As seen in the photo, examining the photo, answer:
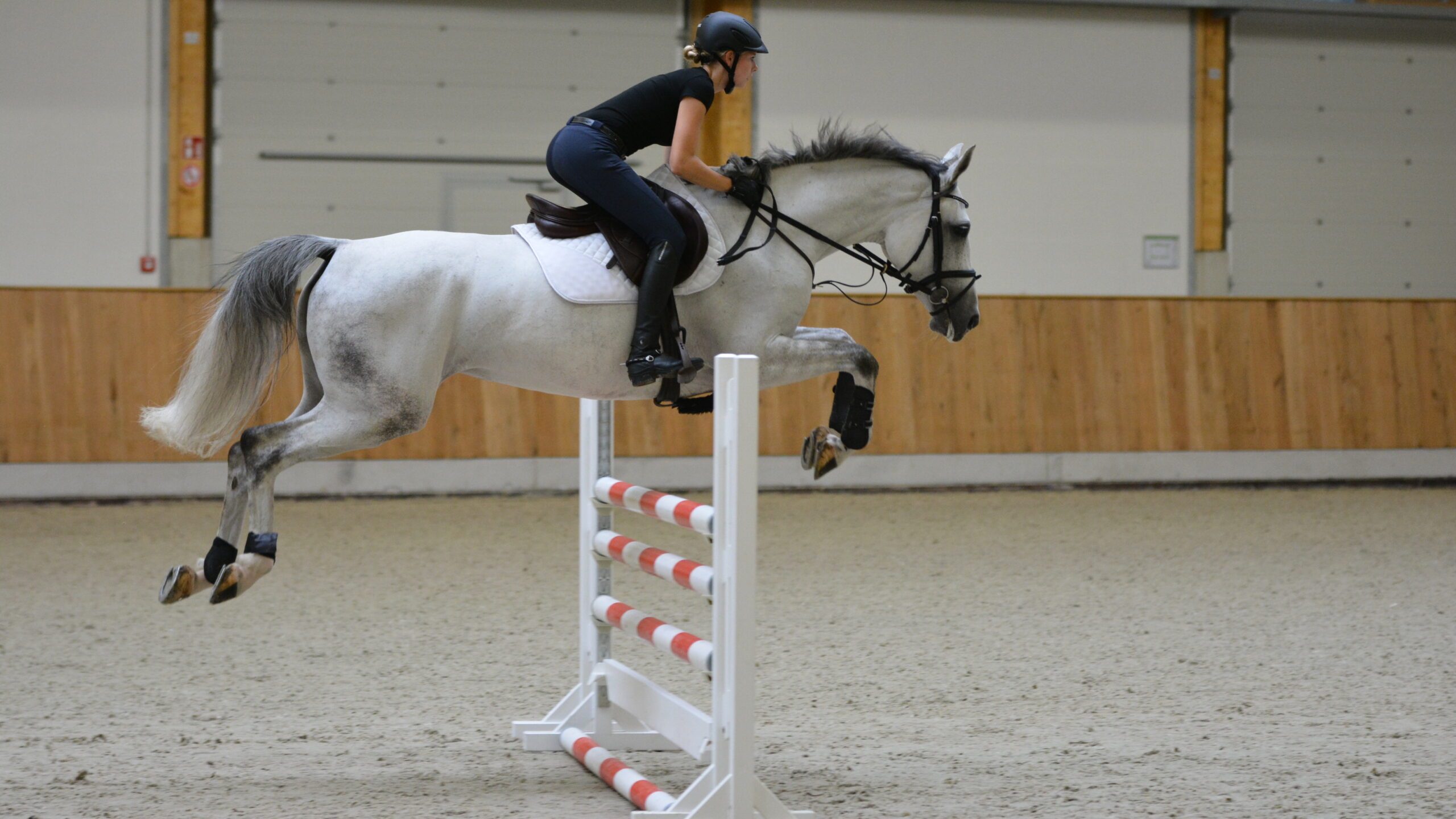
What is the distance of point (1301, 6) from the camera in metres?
13.5

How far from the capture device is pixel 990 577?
6.91 m

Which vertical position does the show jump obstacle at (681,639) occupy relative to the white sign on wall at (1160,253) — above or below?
below

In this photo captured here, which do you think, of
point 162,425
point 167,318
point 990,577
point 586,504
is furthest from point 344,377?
point 167,318

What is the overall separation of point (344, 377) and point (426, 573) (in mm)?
3644

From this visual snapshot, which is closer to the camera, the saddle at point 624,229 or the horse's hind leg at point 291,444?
the horse's hind leg at point 291,444

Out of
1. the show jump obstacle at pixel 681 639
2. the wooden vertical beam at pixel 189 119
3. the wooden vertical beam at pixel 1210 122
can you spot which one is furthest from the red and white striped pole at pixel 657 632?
the wooden vertical beam at pixel 1210 122

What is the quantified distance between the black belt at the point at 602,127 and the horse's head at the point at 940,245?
87cm

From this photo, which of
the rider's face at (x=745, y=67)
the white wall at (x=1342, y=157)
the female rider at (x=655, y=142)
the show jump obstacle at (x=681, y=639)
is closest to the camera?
the show jump obstacle at (x=681, y=639)

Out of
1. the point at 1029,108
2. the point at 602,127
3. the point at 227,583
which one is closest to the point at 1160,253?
the point at 1029,108

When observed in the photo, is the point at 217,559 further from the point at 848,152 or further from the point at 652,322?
the point at 848,152

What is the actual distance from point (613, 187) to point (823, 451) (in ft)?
2.99

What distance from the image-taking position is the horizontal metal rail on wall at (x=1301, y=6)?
42.9 feet

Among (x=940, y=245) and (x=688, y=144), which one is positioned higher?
(x=688, y=144)

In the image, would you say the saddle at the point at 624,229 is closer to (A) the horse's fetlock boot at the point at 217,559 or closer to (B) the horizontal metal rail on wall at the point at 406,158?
(A) the horse's fetlock boot at the point at 217,559
